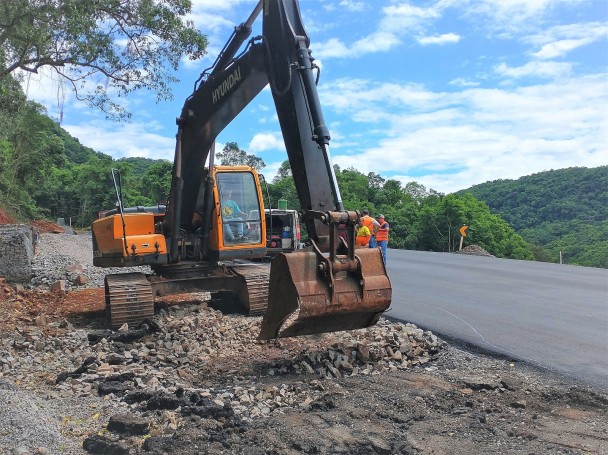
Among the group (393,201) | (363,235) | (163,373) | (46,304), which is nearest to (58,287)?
(46,304)

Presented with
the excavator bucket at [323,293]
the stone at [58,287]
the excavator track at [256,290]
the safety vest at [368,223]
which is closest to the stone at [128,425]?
the excavator bucket at [323,293]

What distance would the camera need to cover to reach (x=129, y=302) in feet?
29.3

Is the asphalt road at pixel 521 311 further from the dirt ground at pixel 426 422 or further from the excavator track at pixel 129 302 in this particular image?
the excavator track at pixel 129 302

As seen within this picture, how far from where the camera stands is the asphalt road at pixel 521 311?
7207mm

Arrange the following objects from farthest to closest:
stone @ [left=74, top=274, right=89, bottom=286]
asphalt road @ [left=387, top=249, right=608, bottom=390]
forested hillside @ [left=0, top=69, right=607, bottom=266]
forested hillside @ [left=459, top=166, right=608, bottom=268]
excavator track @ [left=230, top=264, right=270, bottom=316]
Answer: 1. forested hillside @ [left=0, top=69, right=607, bottom=266]
2. forested hillside @ [left=459, top=166, right=608, bottom=268]
3. stone @ [left=74, top=274, right=89, bottom=286]
4. excavator track @ [left=230, top=264, right=270, bottom=316]
5. asphalt road @ [left=387, top=249, right=608, bottom=390]

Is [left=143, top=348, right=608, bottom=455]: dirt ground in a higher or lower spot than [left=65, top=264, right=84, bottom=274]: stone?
lower

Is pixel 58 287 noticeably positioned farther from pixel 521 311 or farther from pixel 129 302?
pixel 521 311

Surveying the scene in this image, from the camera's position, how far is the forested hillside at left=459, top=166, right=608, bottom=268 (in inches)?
1523

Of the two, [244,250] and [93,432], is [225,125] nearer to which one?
[244,250]

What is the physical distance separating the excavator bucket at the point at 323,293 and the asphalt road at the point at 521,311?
2623 millimetres

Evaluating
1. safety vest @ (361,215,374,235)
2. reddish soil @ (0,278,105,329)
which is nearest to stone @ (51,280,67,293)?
reddish soil @ (0,278,105,329)

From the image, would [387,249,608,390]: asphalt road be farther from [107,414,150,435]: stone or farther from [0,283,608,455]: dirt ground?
[107,414,150,435]: stone

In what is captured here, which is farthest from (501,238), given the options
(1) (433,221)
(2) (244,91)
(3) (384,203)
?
(2) (244,91)

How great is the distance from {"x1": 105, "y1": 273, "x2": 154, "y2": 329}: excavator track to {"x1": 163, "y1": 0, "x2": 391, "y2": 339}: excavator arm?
362 centimetres
